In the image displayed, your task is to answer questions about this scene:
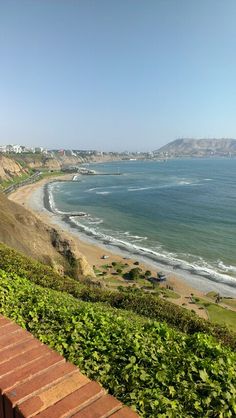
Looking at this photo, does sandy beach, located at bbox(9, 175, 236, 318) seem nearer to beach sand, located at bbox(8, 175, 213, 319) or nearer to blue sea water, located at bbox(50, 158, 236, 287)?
beach sand, located at bbox(8, 175, 213, 319)

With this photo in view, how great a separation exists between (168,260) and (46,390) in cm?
4337

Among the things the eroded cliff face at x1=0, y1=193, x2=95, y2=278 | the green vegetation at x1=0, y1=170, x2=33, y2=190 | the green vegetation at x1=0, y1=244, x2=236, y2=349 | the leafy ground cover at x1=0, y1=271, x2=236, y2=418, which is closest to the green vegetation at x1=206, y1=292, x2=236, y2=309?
the eroded cliff face at x1=0, y1=193, x2=95, y2=278

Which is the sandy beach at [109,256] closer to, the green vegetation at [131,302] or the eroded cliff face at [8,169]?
the green vegetation at [131,302]

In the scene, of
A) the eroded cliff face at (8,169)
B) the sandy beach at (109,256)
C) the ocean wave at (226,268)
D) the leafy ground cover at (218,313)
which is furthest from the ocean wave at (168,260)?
the eroded cliff face at (8,169)

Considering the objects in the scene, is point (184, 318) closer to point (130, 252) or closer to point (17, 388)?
point (17, 388)

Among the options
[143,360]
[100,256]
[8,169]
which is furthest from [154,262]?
[8,169]

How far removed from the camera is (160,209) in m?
77.9

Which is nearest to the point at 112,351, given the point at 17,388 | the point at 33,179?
the point at 17,388

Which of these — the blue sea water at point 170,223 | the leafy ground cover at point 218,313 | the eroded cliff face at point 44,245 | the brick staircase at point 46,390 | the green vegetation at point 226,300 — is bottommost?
the green vegetation at point 226,300

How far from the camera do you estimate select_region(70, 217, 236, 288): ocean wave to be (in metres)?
40.2

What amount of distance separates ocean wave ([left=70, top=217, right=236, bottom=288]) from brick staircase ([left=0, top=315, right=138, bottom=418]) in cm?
3810

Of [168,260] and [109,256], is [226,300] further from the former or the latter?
[109,256]

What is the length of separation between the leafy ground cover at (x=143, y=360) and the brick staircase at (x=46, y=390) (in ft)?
3.64

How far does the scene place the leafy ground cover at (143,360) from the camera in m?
4.32
